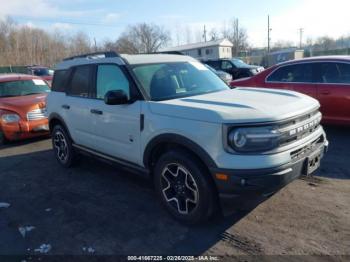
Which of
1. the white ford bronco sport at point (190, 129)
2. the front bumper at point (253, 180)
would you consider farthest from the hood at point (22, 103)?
the front bumper at point (253, 180)

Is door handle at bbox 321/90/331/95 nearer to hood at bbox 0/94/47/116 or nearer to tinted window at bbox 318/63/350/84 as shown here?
tinted window at bbox 318/63/350/84

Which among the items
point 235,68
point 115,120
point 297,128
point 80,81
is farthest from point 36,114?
point 235,68

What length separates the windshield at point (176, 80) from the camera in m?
4.00

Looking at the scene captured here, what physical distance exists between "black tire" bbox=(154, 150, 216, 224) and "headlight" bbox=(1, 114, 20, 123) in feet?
17.4

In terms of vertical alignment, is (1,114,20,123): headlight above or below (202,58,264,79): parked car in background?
below

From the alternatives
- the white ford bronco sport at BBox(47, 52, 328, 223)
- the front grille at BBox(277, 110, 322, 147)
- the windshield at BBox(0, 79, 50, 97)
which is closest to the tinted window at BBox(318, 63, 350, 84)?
the white ford bronco sport at BBox(47, 52, 328, 223)

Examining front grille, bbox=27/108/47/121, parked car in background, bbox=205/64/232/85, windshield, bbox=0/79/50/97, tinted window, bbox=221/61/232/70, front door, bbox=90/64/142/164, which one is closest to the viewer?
front door, bbox=90/64/142/164

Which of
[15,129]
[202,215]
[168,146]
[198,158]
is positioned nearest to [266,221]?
[202,215]

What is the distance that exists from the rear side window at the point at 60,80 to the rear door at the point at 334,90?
5.05m

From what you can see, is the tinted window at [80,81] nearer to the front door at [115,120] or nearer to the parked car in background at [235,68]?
the front door at [115,120]

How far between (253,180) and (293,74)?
197 inches

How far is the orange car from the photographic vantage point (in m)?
7.65

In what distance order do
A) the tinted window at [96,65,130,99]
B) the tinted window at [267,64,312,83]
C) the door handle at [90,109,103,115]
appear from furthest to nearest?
the tinted window at [267,64,312,83], the door handle at [90,109,103,115], the tinted window at [96,65,130,99]

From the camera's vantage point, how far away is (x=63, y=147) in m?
5.90
